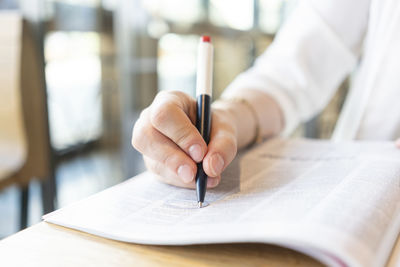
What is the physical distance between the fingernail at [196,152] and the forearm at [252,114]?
0.16 m

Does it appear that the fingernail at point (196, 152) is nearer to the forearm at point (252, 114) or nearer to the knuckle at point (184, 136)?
the knuckle at point (184, 136)

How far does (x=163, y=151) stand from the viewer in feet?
1.35

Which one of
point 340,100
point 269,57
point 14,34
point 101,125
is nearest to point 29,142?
point 14,34

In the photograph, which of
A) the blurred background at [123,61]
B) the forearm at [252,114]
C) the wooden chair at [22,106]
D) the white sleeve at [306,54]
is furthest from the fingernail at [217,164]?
the blurred background at [123,61]

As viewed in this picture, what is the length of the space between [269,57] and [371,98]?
0.21 metres

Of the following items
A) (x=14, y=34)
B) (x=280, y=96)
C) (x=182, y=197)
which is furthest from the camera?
(x=14, y=34)

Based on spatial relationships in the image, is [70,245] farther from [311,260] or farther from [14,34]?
[14,34]

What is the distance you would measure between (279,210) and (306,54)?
50 centimetres

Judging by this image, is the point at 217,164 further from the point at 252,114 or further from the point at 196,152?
the point at 252,114

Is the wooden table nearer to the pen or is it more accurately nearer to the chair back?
the pen

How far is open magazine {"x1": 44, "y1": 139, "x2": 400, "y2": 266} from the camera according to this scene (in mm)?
273

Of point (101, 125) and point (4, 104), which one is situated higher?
point (4, 104)

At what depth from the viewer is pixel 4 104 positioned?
1255 mm

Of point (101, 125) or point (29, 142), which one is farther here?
point (101, 125)
